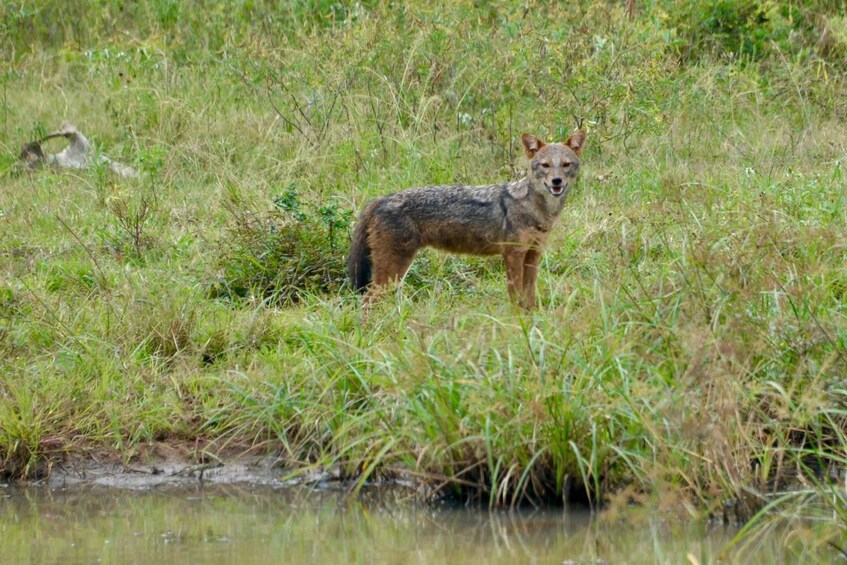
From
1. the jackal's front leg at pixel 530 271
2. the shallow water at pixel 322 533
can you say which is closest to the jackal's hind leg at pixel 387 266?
the jackal's front leg at pixel 530 271

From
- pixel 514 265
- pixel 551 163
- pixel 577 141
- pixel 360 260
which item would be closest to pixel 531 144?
pixel 551 163

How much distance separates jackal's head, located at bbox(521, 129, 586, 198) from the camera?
826cm

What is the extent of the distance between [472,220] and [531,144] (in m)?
0.65

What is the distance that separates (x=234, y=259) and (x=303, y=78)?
339 centimetres

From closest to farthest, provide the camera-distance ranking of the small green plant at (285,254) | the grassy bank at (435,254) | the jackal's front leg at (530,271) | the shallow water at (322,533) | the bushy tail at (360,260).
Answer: the shallow water at (322,533), the grassy bank at (435,254), the jackal's front leg at (530,271), the bushy tail at (360,260), the small green plant at (285,254)

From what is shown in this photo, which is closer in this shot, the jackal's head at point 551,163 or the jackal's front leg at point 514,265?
the jackal's front leg at point 514,265

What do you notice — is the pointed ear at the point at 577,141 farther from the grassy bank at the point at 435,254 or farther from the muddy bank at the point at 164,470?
the muddy bank at the point at 164,470

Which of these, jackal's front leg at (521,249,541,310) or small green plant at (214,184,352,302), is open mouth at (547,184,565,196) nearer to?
jackal's front leg at (521,249,541,310)

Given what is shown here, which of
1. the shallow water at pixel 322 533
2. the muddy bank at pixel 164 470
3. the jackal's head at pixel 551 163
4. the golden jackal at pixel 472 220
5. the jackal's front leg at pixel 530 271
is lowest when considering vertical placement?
the muddy bank at pixel 164 470

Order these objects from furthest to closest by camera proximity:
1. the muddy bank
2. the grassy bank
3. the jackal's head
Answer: the jackal's head < the muddy bank < the grassy bank

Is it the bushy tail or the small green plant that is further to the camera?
the small green plant

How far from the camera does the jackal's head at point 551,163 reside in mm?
8258

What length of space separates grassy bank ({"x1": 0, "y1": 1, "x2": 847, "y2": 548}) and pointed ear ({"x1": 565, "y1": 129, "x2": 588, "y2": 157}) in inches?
18.7

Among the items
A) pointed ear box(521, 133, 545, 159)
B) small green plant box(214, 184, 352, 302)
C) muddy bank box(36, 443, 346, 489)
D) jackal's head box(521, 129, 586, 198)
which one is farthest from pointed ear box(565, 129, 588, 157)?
muddy bank box(36, 443, 346, 489)
